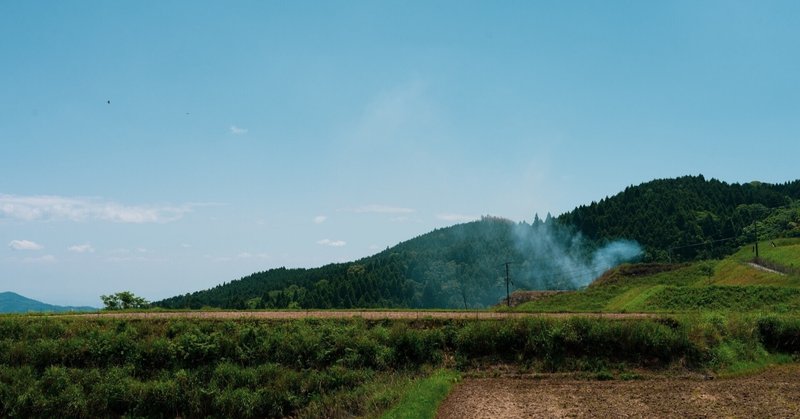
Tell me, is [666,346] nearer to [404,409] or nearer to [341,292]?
[404,409]

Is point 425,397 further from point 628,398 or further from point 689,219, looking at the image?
point 689,219

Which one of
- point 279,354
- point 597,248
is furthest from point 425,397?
point 597,248

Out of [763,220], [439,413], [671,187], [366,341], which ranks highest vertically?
[671,187]

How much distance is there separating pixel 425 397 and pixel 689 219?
161333 mm

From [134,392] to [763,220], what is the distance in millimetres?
182730

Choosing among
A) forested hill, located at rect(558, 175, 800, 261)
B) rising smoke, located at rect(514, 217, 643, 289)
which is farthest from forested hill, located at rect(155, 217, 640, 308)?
forested hill, located at rect(558, 175, 800, 261)

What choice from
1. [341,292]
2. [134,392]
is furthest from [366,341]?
[341,292]

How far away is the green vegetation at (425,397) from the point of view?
22594 millimetres

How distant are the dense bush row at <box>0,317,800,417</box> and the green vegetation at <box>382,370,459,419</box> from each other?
2.58 meters

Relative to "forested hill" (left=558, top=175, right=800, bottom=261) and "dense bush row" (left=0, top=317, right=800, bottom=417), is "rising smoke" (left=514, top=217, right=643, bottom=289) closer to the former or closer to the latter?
"forested hill" (left=558, top=175, right=800, bottom=261)

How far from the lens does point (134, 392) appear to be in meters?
29.3

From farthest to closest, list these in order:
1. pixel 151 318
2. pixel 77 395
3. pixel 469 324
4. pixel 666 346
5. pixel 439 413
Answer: pixel 151 318, pixel 469 324, pixel 666 346, pixel 77 395, pixel 439 413

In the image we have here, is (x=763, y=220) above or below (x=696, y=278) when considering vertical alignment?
above

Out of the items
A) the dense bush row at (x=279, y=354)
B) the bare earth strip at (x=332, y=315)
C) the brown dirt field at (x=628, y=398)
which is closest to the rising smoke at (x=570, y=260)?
the bare earth strip at (x=332, y=315)
